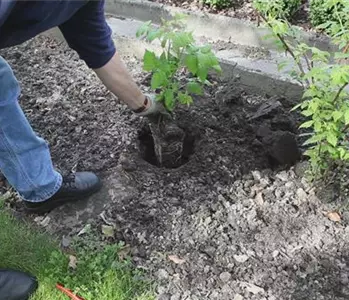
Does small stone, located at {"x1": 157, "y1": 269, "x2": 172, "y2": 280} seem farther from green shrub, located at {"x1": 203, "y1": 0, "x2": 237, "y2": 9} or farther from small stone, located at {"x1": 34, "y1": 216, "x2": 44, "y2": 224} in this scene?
green shrub, located at {"x1": 203, "y1": 0, "x2": 237, "y2": 9}

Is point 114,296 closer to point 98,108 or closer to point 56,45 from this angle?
point 98,108

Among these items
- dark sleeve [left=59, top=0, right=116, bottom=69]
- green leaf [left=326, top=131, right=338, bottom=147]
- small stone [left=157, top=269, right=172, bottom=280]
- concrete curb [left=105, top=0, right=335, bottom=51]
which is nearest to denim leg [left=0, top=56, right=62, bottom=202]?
dark sleeve [left=59, top=0, right=116, bottom=69]

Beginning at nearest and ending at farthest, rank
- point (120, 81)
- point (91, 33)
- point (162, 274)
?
point (91, 33), point (162, 274), point (120, 81)

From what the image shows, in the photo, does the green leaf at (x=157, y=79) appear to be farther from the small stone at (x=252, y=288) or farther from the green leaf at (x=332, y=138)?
the small stone at (x=252, y=288)

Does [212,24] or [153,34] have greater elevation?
[153,34]

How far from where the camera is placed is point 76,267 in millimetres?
2773

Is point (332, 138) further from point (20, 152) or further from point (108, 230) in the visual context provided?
point (20, 152)

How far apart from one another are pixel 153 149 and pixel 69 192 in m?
0.62

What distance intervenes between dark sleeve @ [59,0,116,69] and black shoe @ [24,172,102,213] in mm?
630

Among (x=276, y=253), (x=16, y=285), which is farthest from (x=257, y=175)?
(x=16, y=285)

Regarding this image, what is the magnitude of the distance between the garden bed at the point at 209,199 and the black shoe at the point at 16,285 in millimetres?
347

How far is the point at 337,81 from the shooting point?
7.84 feet

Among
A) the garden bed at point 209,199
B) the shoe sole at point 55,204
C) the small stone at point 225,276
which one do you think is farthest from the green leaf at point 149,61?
the small stone at point 225,276

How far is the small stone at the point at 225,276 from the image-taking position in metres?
2.68
